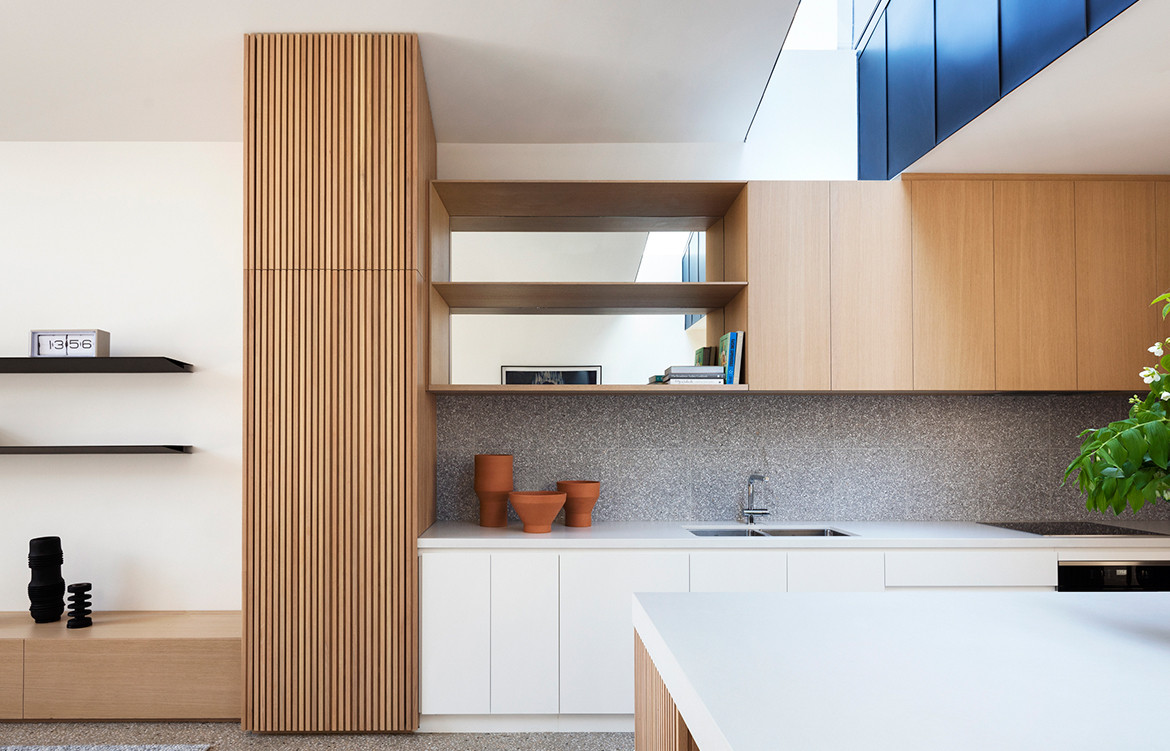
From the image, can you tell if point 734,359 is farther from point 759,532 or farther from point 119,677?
point 119,677

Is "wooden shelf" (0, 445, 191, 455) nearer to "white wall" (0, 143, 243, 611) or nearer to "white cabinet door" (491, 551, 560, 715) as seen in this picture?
"white wall" (0, 143, 243, 611)

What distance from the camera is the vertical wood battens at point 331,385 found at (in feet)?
9.46

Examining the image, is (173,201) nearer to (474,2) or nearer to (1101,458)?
(474,2)

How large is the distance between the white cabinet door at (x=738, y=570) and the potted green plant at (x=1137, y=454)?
1743 mm

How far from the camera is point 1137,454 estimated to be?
1.27 meters

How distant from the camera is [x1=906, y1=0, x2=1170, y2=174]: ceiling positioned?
228 cm

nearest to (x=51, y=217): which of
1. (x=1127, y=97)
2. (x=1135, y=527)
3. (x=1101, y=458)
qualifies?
(x=1101, y=458)

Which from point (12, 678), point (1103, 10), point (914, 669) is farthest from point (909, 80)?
point (12, 678)

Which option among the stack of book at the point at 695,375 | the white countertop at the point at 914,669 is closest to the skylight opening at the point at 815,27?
the stack of book at the point at 695,375

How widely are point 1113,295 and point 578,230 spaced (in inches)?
92.3

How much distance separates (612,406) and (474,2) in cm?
183

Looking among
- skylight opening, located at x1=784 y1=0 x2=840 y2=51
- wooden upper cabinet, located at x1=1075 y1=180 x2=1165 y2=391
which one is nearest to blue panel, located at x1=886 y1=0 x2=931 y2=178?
skylight opening, located at x1=784 y1=0 x2=840 y2=51

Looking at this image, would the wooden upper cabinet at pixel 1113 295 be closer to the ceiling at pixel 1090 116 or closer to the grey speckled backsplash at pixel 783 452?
the ceiling at pixel 1090 116

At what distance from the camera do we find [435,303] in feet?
10.9
